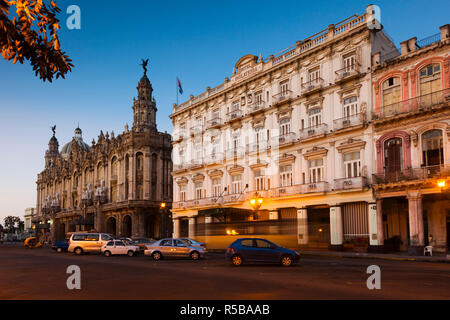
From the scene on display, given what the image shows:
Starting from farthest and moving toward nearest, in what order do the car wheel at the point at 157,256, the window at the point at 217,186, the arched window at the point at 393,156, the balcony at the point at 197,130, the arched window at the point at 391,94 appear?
the balcony at the point at 197,130
the window at the point at 217,186
the arched window at the point at 391,94
the arched window at the point at 393,156
the car wheel at the point at 157,256

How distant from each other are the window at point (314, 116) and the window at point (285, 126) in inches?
94.8

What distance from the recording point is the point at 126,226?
6425cm

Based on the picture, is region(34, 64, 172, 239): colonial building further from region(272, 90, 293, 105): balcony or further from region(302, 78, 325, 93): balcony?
region(302, 78, 325, 93): balcony

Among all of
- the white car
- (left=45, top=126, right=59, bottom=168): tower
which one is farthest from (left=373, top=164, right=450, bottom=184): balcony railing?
(left=45, top=126, right=59, bottom=168): tower

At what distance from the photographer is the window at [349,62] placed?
3268cm

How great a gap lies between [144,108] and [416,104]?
44.0 meters

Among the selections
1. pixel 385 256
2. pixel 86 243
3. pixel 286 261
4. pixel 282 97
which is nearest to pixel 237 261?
pixel 286 261

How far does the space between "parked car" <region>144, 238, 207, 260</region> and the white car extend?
591 cm

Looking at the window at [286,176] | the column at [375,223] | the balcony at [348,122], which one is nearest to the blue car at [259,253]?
the column at [375,223]

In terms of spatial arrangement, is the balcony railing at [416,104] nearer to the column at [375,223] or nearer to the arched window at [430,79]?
the arched window at [430,79]

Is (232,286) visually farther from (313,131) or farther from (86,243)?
(86,243)
